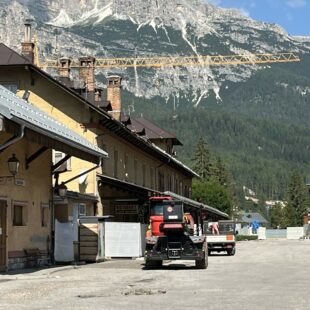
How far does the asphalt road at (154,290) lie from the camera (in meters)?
12.1

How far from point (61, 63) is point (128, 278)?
22374 millimetres

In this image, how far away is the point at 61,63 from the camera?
126ft

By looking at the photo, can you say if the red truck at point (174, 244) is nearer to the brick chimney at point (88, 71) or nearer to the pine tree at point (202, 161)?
the brick chimney at point (88, 71)

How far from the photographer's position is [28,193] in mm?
22406

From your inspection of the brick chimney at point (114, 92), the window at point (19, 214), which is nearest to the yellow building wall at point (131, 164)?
the brick chimney at point (114, 92)

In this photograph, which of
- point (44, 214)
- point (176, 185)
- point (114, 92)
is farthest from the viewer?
point (176, 185)

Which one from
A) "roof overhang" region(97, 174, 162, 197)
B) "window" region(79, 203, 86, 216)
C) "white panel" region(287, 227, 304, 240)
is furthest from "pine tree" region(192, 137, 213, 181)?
"window" region(79, 203, 86, 216)

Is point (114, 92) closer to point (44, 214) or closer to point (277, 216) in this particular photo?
point (44, 214)

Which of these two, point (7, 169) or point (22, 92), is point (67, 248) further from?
point (22, 92)

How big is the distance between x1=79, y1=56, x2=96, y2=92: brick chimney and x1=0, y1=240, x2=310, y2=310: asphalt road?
1937 cm

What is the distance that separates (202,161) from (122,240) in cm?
8129

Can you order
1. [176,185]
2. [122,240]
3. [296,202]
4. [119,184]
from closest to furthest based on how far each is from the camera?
[122,240], [119,184], [176,185], [296,202]

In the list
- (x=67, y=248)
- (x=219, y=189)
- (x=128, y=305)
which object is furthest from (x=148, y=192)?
(x=219, y=189)

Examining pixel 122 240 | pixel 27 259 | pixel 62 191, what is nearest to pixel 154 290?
pixel 27 259
